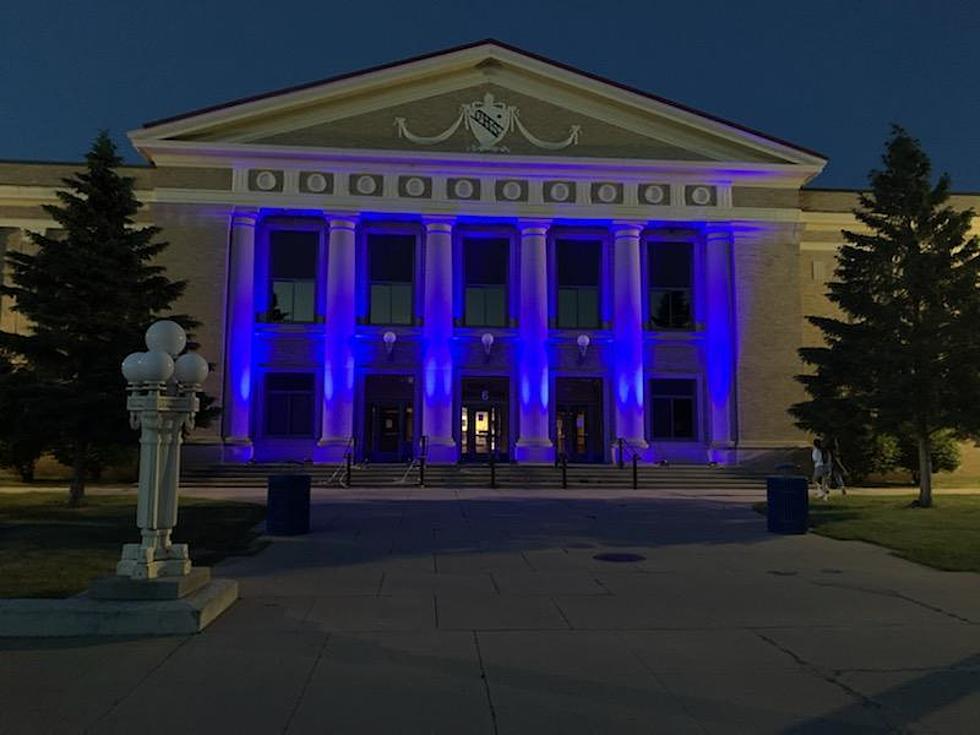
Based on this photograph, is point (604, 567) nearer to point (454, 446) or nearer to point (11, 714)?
point (11, 714)

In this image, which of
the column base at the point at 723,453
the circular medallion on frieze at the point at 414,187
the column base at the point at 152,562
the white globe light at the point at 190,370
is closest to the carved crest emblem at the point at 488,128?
the circular medallion on frieze at the point at 414,187

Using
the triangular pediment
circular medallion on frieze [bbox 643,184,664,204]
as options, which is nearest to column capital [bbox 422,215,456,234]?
the triangular pediment

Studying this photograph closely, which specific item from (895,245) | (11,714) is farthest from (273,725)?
(895,245)

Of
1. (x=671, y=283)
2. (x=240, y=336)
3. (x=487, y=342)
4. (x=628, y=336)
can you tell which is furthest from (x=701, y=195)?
(x=240, y=336)

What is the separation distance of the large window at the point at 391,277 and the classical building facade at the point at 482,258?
3.4 inches

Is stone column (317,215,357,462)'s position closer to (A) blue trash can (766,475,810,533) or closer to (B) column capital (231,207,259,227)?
(B) column capital (231,207,259,227)

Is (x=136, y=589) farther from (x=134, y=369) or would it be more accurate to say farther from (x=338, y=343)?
(x=338, y=343)

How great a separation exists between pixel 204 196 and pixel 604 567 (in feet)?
78.6

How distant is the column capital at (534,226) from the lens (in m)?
30.1

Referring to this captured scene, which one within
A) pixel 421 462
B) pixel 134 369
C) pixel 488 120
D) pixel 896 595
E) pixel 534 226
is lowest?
pixel 896 595

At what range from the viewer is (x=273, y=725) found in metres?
4.55

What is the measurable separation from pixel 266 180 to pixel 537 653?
87.0ft

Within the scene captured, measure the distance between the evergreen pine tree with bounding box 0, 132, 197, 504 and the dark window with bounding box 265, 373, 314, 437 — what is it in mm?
11677

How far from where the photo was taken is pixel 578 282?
31.5m
